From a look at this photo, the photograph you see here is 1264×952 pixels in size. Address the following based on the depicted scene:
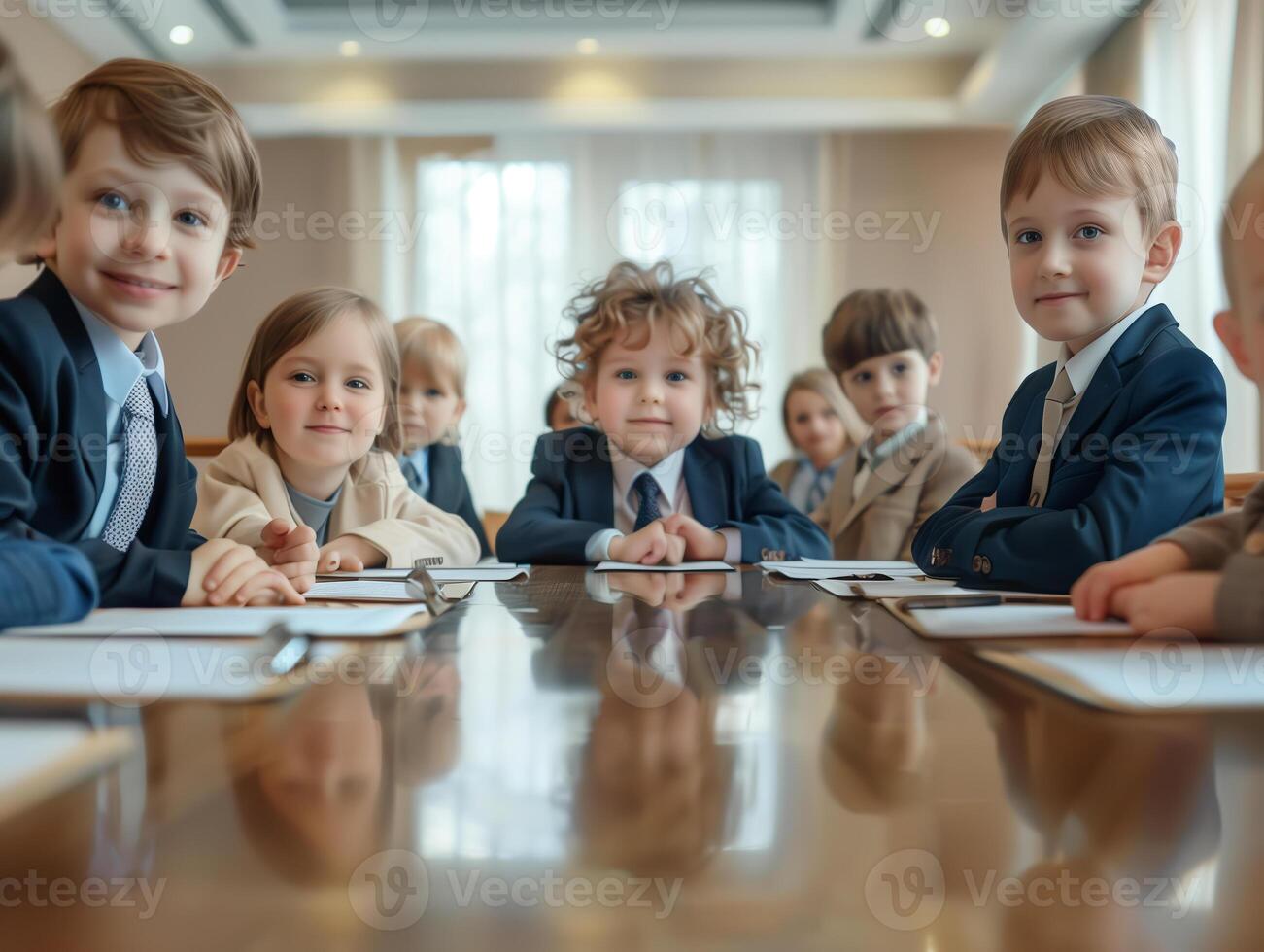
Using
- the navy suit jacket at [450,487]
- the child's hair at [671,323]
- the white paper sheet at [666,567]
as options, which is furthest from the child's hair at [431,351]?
the white paper sheet at [666,567]

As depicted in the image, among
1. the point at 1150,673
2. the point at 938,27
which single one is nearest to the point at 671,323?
the point at 1150,673

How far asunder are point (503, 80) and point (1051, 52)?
282cm

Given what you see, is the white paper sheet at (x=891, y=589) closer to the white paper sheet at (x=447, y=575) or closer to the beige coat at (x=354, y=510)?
the white paper sheet at (x=447, y=575)

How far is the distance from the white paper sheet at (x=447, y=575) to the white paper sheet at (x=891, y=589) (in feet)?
1.17

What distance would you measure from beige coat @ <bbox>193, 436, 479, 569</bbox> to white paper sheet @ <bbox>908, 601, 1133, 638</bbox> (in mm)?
849

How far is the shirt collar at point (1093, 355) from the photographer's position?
1059mm

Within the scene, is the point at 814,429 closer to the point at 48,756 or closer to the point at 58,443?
the point at 58,443

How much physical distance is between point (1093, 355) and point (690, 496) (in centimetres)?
73

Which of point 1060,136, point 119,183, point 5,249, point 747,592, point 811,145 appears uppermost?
point 811,145

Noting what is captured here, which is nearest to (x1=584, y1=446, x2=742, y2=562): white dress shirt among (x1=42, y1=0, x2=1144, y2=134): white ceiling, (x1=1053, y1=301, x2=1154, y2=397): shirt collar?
(x1=1053, y1=301, x2=1154, y2=397): shirt collar

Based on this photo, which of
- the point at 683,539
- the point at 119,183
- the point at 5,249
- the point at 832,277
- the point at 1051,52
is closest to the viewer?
the point at 5,249

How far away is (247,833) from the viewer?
0.26 meters

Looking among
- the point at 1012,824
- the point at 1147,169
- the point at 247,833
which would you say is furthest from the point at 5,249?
the point at 1147,169

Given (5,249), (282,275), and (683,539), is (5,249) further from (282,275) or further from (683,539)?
(282,275)
